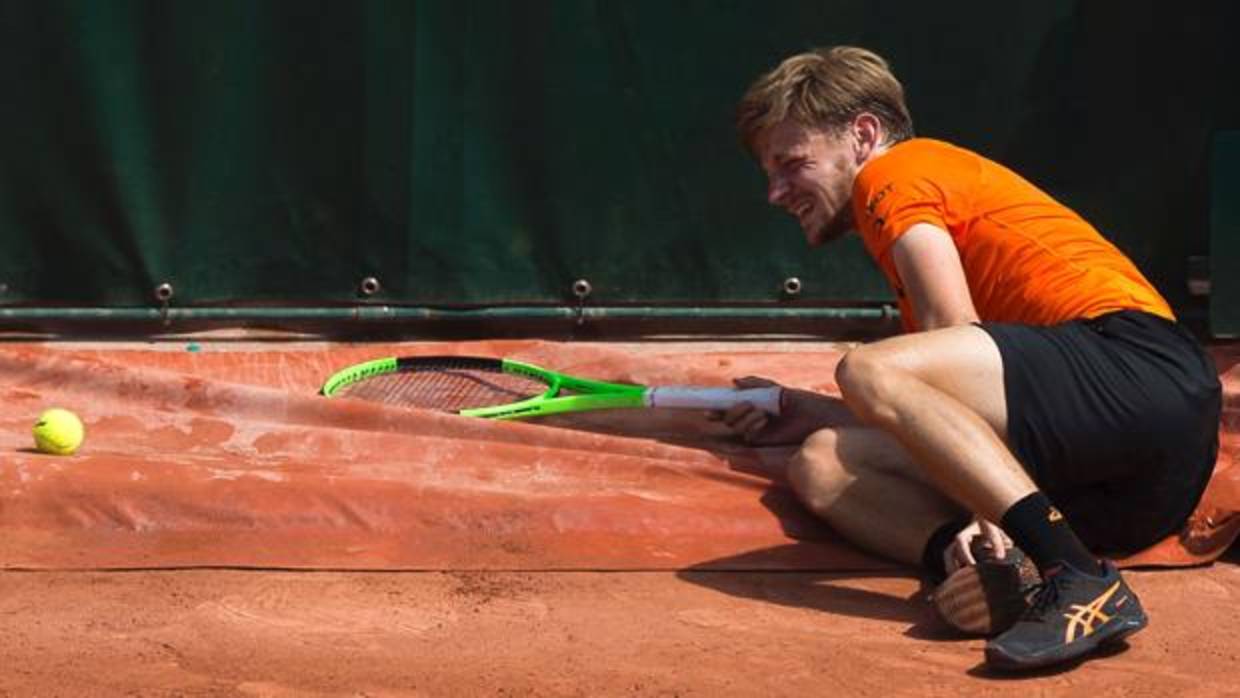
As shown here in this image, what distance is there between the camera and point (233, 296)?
6203 millimetres

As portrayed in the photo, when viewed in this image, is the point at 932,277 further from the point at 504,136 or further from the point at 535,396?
the point at 504,136

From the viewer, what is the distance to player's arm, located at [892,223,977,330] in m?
4.12

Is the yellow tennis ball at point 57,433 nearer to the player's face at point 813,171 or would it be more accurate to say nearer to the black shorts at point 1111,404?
the player's face at point 813,171

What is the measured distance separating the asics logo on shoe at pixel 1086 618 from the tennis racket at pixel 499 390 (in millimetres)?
1533

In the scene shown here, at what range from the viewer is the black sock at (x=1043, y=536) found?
12.2 feet

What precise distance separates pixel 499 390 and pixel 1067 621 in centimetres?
217

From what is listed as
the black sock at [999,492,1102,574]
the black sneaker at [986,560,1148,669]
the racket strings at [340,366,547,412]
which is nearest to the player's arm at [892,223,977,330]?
the black sock at [999,492,1102,574]

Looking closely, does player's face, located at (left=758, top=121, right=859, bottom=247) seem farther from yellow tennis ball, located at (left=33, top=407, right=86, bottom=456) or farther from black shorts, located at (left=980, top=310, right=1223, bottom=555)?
yellow tennis ball, located at (left=33, top=407, right=86, bottom=456)

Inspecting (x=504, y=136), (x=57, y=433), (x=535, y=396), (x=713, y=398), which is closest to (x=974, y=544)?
(x=713, y=398)

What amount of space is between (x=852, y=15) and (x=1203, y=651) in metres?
2.83

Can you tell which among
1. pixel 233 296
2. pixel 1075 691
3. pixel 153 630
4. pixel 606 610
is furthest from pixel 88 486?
pixel 1075 691

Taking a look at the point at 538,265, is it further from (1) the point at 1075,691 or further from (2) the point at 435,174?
(1) the point at 1075,691

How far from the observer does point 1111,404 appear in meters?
4.05

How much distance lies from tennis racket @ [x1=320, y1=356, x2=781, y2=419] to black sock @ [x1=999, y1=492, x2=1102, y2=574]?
1.40 metres
